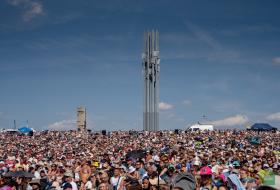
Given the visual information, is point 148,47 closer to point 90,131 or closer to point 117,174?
point 90,131

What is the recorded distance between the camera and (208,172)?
32.5ft

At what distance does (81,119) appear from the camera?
208 ft

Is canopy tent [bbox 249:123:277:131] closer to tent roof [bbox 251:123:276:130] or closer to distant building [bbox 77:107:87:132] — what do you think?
tent roof [bbox 251:123:276:130]

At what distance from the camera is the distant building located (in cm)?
6259

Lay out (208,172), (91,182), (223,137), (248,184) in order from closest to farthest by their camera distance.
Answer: (208,172)
(248,184)
(91,182)
(223,137)

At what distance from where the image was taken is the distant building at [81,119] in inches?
2464

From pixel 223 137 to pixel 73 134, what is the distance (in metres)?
21.0

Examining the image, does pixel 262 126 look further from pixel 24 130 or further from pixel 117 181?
pixel 117 181

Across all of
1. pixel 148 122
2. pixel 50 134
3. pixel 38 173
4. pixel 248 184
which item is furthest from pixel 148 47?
pixel 248 184

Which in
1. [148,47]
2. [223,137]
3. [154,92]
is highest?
[148,47]

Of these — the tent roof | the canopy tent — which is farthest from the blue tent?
the tent roof

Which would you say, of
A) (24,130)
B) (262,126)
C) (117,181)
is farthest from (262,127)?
(117,181)

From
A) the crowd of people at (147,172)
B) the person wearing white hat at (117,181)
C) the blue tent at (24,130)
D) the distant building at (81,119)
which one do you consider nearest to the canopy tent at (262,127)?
the crowd of people at (147,172)

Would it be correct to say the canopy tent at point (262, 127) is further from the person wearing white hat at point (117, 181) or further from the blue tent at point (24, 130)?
the person wearing white hat at point (117, 181)
